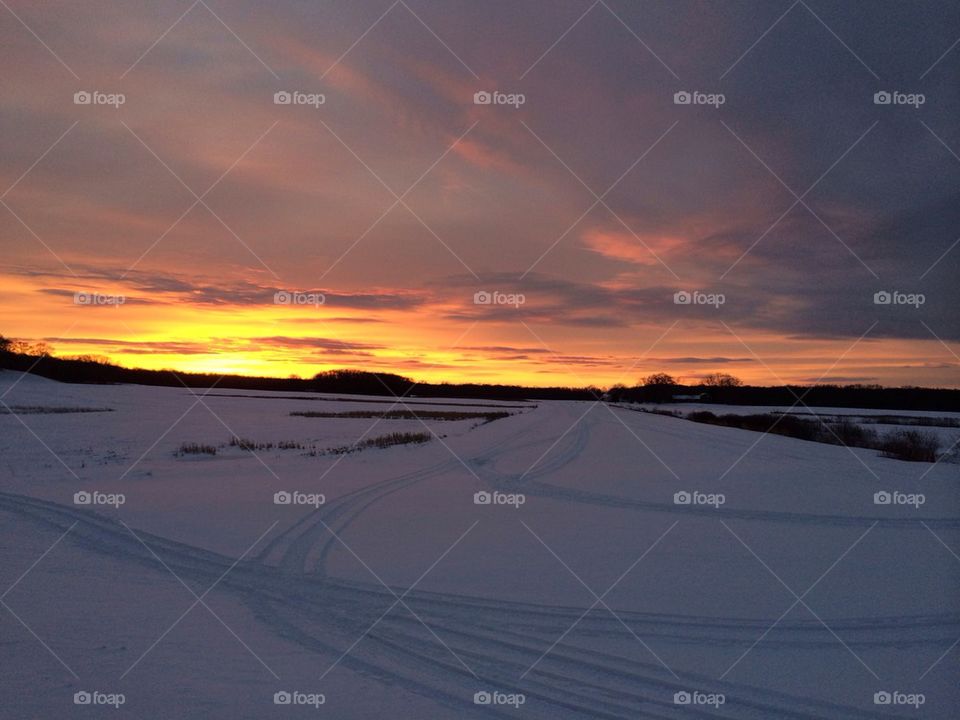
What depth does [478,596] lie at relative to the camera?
8.10 m

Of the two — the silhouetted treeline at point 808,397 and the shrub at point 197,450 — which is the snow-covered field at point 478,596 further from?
the silhouetted treeline at point 808,397

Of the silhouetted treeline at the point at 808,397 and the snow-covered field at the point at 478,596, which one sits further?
the silhouetted treeline at the point at 808,397

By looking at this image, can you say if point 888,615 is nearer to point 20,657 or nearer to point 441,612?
point 441,612

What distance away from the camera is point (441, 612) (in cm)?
746

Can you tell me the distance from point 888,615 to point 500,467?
13.2m

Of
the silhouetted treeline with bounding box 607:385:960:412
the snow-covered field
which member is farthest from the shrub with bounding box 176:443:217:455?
the silhouetted treeline with bounding box 607:385:960:412

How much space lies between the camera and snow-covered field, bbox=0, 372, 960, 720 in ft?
18.3

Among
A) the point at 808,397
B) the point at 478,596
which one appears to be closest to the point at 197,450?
the point at 478,596

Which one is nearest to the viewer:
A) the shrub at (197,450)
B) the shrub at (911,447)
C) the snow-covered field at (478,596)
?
the snow-covered field at (478,596)

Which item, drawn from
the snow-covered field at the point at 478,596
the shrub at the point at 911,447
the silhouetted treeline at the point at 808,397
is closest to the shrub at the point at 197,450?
the snow-covered field at the point at 478,596

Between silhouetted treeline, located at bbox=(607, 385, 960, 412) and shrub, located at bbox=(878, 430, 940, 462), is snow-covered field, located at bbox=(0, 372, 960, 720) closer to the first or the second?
shrub, located at bbox=(878, 430, 940, 462)

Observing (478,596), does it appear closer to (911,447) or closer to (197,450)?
(197,450)

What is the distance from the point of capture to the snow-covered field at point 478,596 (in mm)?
5578

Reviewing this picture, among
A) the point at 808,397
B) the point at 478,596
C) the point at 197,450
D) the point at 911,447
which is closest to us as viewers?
the point at 478,596
